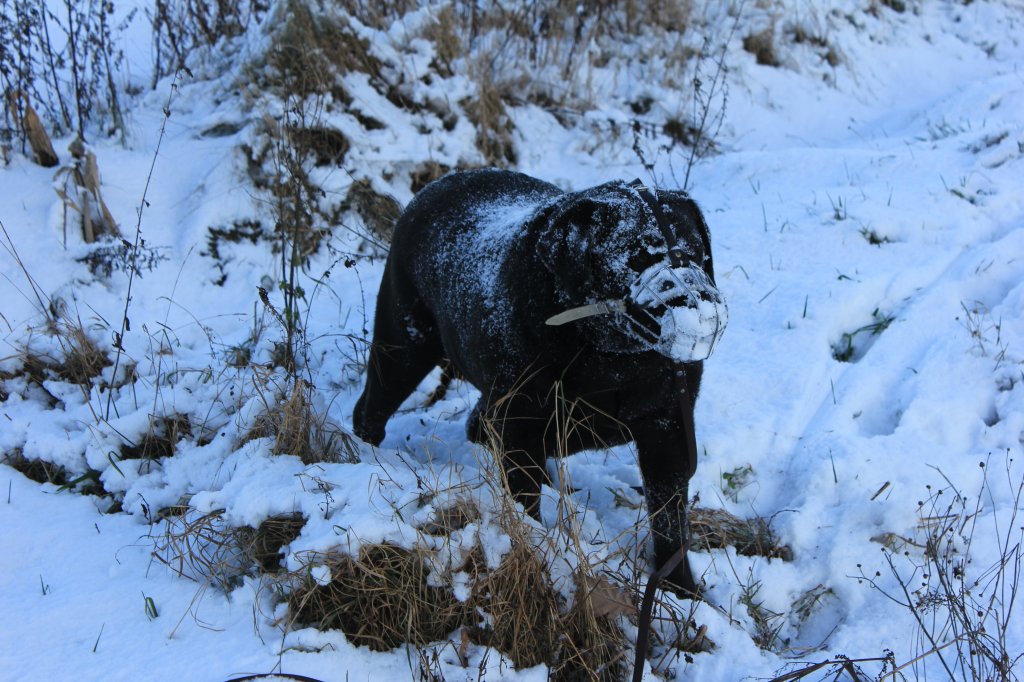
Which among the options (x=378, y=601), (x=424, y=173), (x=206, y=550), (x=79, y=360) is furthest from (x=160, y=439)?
(x=424, y=173)

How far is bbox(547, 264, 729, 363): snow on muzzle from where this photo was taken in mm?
1755

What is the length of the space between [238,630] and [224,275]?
2657 mm

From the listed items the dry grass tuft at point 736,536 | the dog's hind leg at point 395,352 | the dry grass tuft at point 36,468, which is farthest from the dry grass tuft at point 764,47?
the dry grass tuft at point 36,468

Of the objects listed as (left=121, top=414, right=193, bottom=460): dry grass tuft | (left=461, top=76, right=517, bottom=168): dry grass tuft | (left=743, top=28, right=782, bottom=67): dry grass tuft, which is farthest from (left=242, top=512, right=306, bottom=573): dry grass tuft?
(left=743, top=28, right=782, bottom=67): dry grass tuft

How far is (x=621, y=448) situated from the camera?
9.88 feet

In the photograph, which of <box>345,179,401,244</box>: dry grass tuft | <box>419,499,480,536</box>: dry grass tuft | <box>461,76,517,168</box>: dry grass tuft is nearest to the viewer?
<box>419,499,480,536</box>: dry grass tuft

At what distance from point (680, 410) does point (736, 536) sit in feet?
2.27

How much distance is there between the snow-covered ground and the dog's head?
0.63 m

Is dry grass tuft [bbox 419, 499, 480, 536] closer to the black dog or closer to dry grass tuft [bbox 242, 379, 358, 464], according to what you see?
the black dog

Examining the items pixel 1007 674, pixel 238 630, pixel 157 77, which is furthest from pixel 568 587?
pixel 157 77

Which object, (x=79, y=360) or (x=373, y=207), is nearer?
(x=79, y=360)

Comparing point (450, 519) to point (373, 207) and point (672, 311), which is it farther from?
point (373, 207)

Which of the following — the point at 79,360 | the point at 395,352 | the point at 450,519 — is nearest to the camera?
the point at 450,519

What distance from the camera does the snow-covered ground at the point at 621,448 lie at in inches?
84.0
